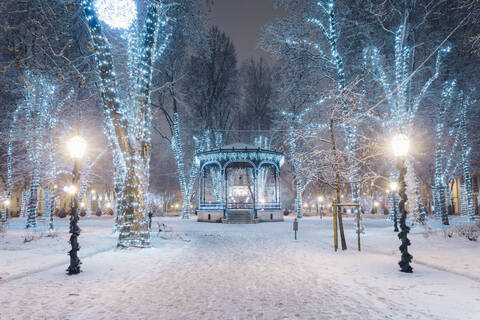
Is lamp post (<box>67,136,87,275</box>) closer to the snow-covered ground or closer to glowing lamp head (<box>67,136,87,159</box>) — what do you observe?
glowing lamp head (<box>67,136,87,159</box>)

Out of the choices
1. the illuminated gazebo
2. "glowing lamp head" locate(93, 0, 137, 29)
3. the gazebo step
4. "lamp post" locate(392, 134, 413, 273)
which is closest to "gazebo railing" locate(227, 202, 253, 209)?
the illuminated gazebo

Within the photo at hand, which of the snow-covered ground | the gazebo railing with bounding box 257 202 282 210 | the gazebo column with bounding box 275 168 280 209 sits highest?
the gazebo column with bounding box 275 168 280 209

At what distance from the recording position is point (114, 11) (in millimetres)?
11039

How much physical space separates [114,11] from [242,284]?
10.0 metres

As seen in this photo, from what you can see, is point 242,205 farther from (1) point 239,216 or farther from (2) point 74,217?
(2) point 74,217

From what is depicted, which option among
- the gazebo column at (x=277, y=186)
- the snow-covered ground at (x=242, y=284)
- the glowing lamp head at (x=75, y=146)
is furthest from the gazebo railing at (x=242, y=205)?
the glowing lamp head at (x=75, y=146)

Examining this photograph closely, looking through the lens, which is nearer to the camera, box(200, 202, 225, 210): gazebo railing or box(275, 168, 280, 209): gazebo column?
box(200, 202, 225, 210): gazebo railing

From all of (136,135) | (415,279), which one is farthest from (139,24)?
(415,279)

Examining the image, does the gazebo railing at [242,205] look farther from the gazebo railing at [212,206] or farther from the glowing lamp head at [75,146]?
the glowing lamp head at [75,146]

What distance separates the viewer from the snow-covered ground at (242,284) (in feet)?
15.8

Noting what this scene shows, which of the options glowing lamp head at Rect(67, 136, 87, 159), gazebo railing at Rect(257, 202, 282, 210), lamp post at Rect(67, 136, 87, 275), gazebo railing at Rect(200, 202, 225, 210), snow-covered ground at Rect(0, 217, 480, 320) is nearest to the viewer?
snow-covered ground at Rect(0, 217, 480, 320)

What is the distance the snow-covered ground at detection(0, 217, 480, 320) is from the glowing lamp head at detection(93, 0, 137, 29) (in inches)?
323

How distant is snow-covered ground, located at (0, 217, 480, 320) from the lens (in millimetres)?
4805

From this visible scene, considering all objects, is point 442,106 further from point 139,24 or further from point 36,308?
point 36,308
